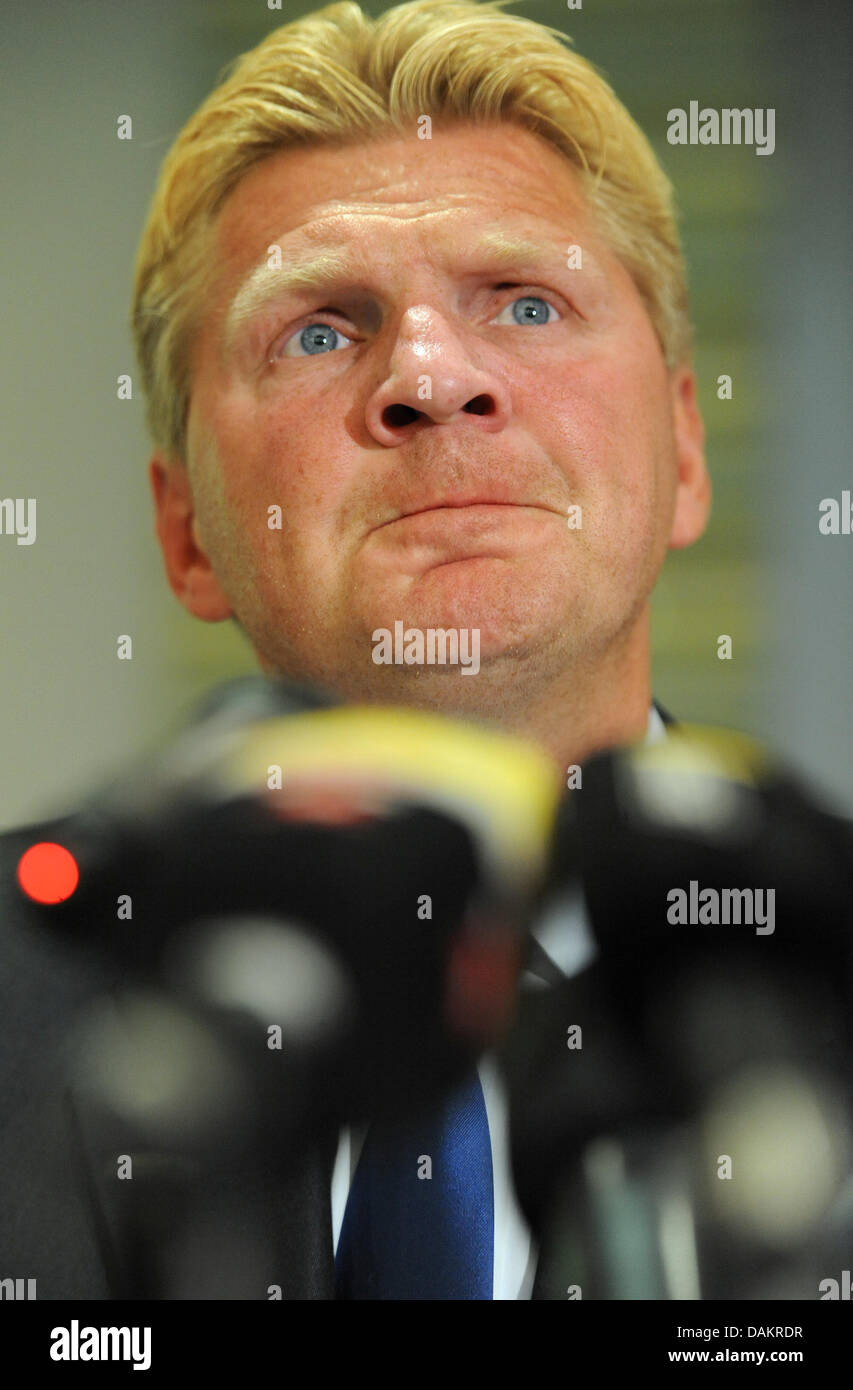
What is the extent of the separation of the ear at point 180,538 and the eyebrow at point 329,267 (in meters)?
0.17

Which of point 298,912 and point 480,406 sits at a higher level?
point 480,406

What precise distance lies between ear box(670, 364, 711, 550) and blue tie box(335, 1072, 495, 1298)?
615mm

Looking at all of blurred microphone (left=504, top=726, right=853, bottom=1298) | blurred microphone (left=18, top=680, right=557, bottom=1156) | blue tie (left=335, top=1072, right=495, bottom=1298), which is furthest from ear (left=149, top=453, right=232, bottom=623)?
blue tie (left=335, top=1072, right=495, bottom=1298)

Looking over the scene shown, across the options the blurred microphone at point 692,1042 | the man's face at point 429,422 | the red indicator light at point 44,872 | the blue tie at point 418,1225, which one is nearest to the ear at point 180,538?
the man's face at point 429,422

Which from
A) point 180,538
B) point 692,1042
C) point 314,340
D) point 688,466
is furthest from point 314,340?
point 692,1042

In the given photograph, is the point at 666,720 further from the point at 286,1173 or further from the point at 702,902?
the point at 286,1173

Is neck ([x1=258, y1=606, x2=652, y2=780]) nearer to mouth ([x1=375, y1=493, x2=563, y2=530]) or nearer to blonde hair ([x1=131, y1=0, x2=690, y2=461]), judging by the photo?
mouth ([x1=375, y1=493, x2=563, y2=530])

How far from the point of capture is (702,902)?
4.33ft

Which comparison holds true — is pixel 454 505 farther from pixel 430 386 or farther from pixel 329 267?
pixel 329 267

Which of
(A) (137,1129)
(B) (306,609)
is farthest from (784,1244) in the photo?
(B) (306,609)

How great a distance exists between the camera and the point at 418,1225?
125 centimetres

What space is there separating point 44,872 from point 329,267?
24.5 inches

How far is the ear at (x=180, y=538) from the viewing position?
1340 millimetres

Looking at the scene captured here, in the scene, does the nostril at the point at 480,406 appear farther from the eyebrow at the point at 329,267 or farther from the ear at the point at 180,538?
the ear at the point at 180,538
